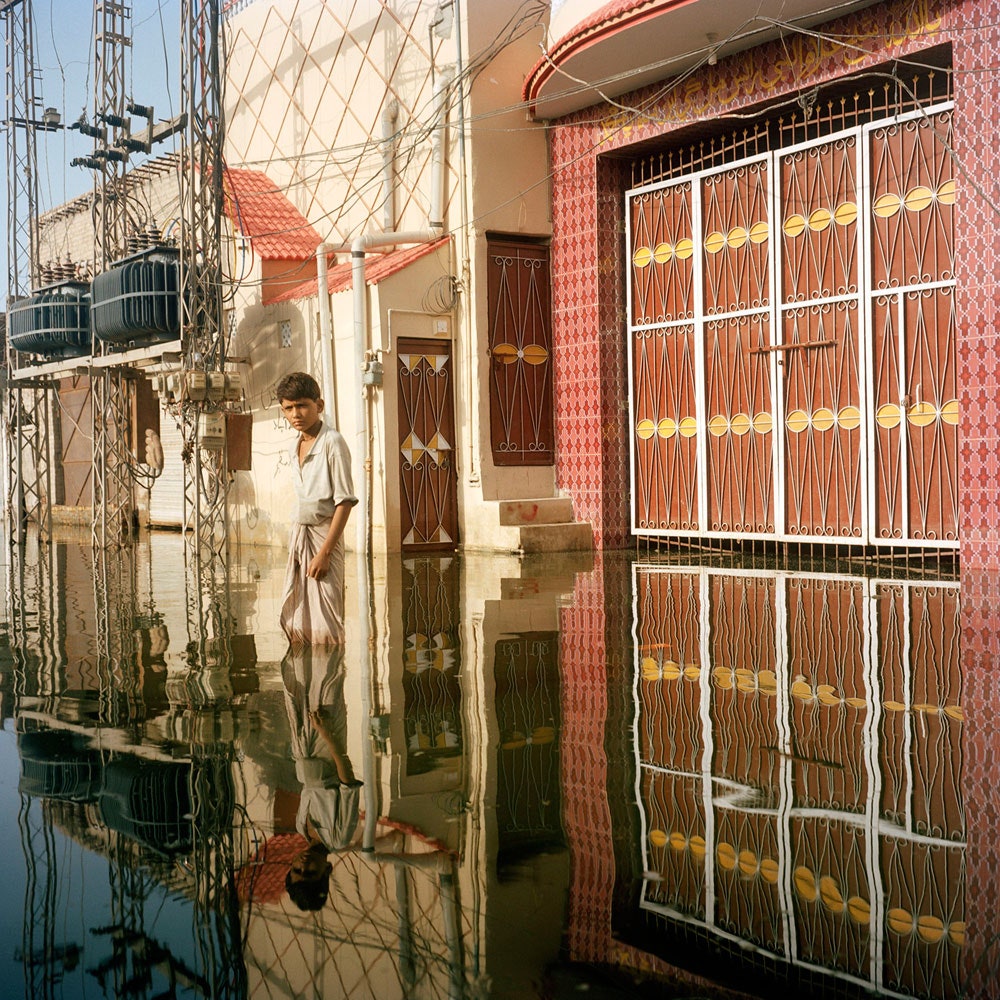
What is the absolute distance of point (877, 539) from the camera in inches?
365

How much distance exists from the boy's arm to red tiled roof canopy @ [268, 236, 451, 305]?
639 cm

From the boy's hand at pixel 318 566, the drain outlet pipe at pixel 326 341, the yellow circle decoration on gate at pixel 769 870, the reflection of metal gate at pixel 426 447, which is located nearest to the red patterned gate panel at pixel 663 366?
the reflection of metal gate at pixel 426 447

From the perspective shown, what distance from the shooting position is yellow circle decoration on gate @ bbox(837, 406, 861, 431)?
9.38 m

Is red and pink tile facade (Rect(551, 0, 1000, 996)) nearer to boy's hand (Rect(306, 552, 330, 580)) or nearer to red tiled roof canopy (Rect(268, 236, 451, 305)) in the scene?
boy's hand (Rect(306, 552, 330, 580))

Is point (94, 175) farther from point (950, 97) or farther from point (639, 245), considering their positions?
point (950, 97)

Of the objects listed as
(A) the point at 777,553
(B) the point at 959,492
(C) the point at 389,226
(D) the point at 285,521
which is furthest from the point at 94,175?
(B) the point at 959,492

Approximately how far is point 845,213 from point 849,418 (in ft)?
5.41

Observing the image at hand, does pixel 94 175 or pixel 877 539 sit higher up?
pixel 94 175

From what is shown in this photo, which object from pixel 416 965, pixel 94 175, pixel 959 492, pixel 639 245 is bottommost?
pixel 416 965

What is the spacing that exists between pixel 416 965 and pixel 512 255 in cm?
1029

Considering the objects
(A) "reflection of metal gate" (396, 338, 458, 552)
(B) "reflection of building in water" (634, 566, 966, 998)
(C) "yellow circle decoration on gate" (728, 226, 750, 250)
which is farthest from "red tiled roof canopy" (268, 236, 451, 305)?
(B) "reflection of building in water" (634, 566, 966, 998)

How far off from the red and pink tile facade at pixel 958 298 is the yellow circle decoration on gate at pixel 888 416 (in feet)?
2.50

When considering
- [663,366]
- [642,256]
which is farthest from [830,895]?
[642,256]

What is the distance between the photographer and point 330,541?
536cm
